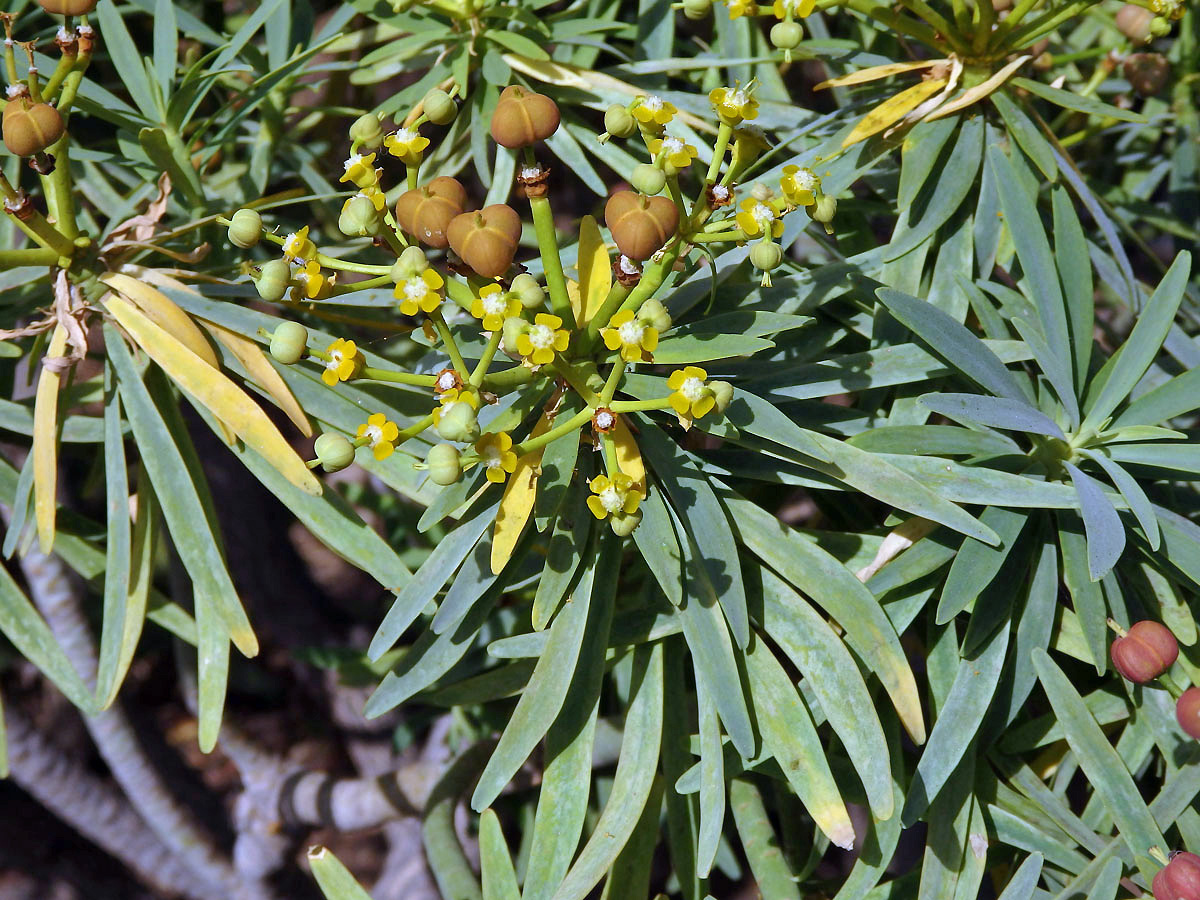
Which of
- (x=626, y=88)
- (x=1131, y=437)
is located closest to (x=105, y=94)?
(x=626, y=88)

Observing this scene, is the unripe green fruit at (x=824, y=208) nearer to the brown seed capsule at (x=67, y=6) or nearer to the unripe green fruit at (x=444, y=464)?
the unripe green fruit at (x=444, y=464)

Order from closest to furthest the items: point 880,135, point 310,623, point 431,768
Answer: point 880,135, point 431,768, point 310,623

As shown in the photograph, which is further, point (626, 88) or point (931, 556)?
point (626, 88)

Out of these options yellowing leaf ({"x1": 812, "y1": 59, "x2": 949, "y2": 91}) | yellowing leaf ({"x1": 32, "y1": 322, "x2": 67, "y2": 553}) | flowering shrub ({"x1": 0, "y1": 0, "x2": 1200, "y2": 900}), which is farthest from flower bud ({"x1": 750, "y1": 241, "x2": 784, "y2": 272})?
yellowing leaf ({"x1": 32, "y1": 322, "x2": 67, "y2": 553})

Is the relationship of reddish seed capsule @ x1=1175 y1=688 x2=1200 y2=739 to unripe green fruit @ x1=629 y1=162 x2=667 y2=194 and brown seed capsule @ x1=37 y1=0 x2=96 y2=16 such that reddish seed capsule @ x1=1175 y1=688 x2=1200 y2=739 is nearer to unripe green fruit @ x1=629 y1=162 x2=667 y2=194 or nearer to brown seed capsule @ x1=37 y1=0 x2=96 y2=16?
unripe green fruit @ x1=629 y1=162 x2=667 y2=194

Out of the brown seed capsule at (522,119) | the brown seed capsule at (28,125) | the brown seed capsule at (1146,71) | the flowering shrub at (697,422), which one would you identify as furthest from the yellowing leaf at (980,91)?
the brown seed capsule at (28,125)

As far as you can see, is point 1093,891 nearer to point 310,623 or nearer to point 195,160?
point 195,160

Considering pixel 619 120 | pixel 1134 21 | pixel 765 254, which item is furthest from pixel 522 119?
pixel 1134 21
